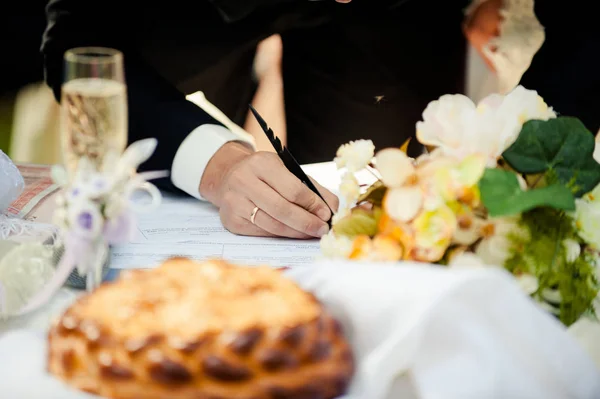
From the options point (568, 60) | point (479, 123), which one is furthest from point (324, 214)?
point (568, 60)

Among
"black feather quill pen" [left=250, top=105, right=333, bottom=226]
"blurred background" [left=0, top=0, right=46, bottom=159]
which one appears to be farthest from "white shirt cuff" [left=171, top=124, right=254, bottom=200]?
"blurred background" [left=0, top=0, right=46, bottom=159]

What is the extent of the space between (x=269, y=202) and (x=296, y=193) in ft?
0.14

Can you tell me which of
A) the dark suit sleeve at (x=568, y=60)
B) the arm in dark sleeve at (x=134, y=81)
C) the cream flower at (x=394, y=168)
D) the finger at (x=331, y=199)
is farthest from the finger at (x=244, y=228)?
the dark suit sleeve at (x=568, y=60)

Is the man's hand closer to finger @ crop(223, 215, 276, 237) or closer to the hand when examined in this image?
finger @ crop(223, 215, 276, 237)

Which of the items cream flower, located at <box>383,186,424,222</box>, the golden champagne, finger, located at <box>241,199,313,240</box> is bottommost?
finger, located at <box>241,199,313,240</box>

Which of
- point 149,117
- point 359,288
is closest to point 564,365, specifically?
point 359,288

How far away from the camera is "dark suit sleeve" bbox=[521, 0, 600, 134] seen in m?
1.58

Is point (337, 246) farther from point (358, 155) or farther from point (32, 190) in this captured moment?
point (32, 190)

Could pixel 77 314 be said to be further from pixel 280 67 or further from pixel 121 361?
pixel 280 67

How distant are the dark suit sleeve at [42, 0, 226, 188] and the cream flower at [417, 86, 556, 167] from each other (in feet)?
2.40

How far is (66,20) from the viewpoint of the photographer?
1.42 m

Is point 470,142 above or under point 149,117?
above

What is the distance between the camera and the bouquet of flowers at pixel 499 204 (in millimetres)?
620

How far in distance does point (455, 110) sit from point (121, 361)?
1.24 feet
